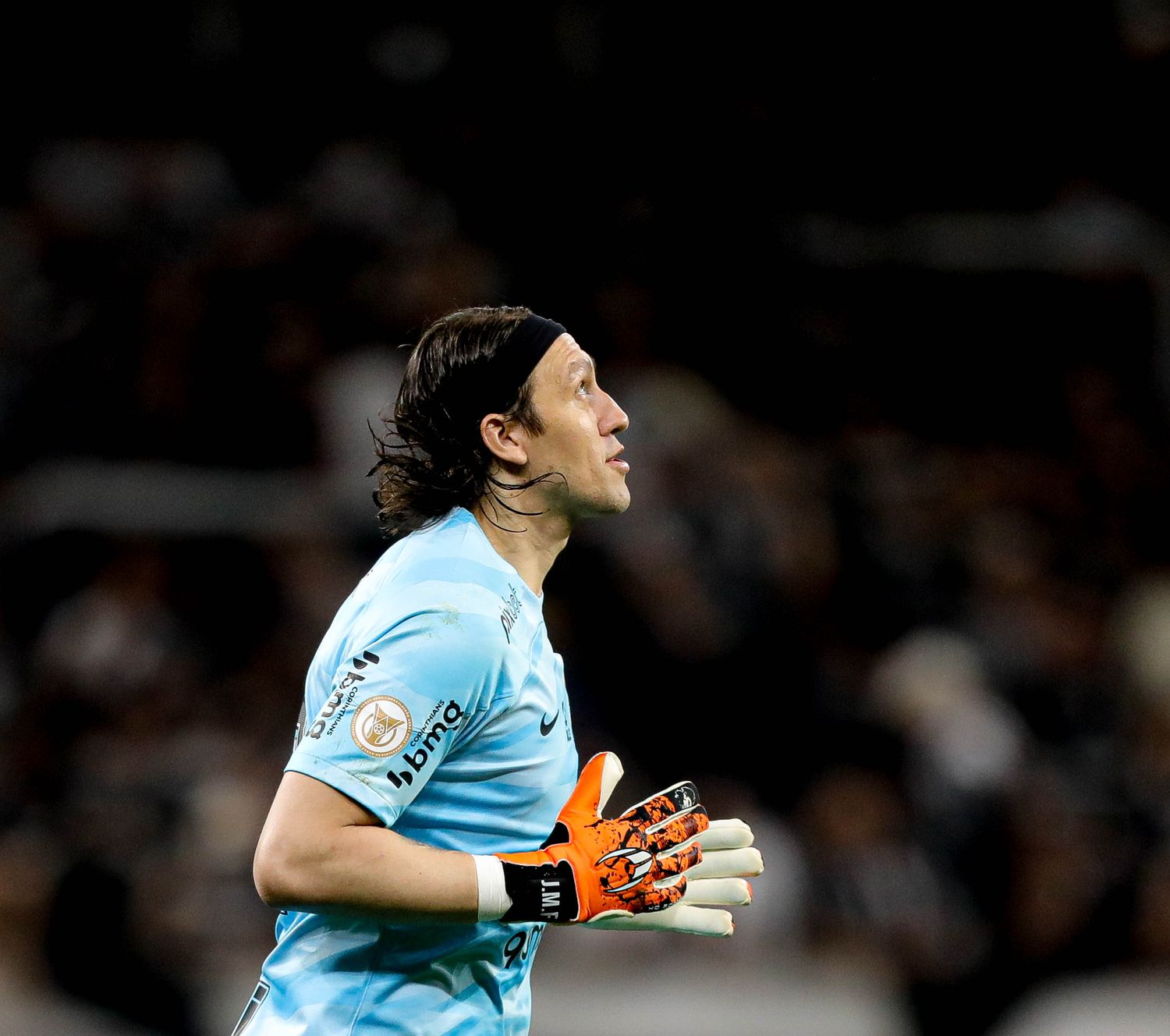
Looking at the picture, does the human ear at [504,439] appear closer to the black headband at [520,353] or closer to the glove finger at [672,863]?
the black headband at [520,353]

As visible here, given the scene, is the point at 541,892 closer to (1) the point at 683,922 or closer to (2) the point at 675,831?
(2) the point at 675,831

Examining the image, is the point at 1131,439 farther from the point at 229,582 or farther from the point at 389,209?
the point at 229,582

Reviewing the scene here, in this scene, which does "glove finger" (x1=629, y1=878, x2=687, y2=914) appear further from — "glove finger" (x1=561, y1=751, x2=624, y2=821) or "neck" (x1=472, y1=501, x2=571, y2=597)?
"neck" (x1=472, y1=501, x2=571, y2=597)

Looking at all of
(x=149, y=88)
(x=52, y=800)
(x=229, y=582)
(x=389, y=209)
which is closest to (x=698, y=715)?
(x=229, y=582)

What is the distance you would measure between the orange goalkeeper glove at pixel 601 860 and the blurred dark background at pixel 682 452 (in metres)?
4.29

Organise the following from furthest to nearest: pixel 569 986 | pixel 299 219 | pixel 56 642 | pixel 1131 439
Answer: pixel 1131 439, pixel 299 219, pixel 56 642, pixel 569 986

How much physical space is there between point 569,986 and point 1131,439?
17.7 feet

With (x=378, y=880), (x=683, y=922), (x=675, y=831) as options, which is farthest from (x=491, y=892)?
(x=683, y=922)

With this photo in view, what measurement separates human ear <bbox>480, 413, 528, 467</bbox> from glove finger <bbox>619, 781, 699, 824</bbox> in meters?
0.79

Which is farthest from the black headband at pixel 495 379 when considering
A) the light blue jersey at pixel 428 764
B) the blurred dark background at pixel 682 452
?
the blurred dark background at pixel 682 452

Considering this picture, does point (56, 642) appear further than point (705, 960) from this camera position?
Yes

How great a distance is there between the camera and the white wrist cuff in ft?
9.82

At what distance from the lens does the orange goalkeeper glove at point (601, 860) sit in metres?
3.06

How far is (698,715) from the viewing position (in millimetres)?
8180
